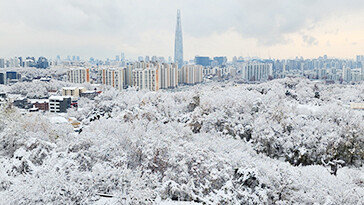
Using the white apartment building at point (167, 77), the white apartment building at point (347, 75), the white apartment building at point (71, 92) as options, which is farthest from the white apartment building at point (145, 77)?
the white apartment building at point (347, 75)

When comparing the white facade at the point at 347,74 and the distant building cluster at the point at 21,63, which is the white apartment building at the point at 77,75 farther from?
the white facade at the point at 347,74

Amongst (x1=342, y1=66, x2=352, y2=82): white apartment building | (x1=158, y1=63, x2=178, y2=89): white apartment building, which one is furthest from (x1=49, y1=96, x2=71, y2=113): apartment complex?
(x1=342, y1=66, x2=352, y2=82): white apartment building

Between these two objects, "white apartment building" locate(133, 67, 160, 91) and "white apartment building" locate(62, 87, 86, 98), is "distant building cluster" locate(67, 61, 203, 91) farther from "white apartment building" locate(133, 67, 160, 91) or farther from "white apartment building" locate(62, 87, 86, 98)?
→ "white apartment building" locate(62, 87, 86, 98)

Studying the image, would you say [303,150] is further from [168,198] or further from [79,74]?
[79,74]

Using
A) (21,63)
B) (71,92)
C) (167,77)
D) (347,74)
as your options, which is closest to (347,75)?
(347,74)

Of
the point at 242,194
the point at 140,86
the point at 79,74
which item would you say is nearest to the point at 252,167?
the point at 242,194

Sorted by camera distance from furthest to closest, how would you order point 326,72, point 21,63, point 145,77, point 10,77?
point 21,63 → point 326,72 → point 10,77 → point 145,77

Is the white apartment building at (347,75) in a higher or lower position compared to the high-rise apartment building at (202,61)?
lower

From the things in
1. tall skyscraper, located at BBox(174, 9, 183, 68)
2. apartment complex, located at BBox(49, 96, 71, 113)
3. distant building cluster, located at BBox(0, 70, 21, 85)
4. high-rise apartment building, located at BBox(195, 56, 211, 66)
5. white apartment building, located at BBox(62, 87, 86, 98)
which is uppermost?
tall skyscraper, located at BBox(174, 9, 183, 68)

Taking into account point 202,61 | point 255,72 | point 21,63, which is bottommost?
point 255,72

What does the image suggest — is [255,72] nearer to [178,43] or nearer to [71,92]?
[178,43]

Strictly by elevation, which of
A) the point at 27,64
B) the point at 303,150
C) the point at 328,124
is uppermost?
the point at 27,64
